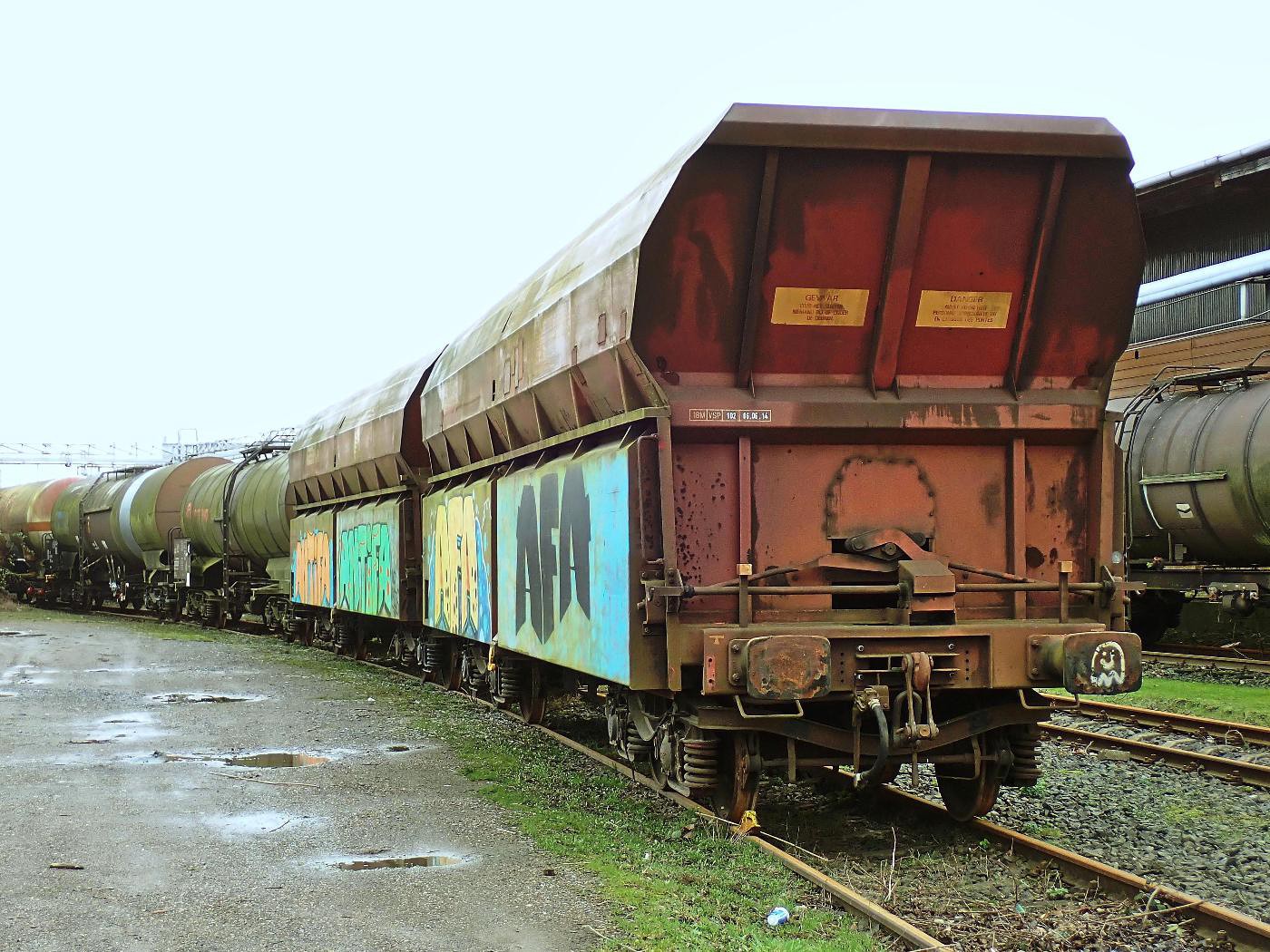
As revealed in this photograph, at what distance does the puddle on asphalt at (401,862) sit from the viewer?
6.64 metres

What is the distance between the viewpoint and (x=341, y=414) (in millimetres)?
18406

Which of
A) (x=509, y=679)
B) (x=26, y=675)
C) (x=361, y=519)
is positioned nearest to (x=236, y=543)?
(x=26, y=675)

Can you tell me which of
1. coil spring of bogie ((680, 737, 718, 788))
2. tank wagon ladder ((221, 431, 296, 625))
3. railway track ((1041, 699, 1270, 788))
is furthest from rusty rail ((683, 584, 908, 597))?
tank wagon ladder ((221, 431, 296, 625))

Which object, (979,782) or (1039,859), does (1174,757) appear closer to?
(979,782)

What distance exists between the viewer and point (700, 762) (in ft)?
22.8

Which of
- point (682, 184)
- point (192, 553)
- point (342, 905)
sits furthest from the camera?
point (192, 553)

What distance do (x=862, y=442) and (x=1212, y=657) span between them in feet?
34.4

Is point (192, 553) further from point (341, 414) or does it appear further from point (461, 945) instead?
point (461, 945)

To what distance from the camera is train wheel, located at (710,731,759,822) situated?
698cm

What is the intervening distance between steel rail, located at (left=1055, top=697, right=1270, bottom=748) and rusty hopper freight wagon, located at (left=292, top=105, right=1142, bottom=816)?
121 inches

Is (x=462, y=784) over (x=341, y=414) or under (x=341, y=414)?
under

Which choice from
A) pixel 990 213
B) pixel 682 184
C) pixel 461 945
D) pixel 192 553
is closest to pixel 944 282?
pixel 990 213

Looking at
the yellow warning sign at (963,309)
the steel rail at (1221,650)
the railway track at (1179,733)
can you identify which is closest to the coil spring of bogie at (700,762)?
the yellow warning sign at (963,309)

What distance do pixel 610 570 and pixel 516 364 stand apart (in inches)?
110
